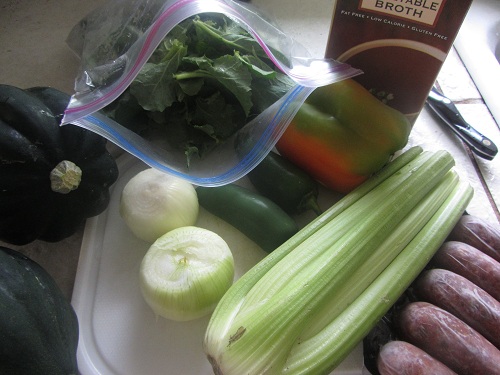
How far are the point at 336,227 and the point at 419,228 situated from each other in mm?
124

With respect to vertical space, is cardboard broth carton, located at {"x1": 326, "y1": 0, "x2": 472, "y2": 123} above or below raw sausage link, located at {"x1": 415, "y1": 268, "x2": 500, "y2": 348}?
above

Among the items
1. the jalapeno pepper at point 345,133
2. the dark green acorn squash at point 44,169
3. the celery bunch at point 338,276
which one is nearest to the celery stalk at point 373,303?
the celery bunch at point 338,276

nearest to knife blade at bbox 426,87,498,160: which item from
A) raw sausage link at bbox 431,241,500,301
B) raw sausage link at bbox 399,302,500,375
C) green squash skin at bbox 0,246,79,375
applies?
raw sausage link at bbox 431,241,500,301

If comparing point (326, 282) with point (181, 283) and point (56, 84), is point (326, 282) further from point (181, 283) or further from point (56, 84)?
point (56, 84)

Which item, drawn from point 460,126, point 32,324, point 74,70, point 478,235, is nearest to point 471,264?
point 478,235

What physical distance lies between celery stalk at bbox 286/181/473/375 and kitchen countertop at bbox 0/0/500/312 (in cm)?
15

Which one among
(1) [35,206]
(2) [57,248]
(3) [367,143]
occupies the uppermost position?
(3) [367,143]

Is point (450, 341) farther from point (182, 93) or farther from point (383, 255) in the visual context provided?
point (182, 93)

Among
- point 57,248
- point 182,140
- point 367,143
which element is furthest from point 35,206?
point 367,143

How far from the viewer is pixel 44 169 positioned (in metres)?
0.61

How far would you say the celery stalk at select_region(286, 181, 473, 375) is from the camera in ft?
1.72

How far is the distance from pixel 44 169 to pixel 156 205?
6.3 inches

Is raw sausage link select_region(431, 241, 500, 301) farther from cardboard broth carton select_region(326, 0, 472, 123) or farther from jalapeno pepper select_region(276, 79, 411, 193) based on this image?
cardboard broth carton select_region(326, 0, 472, 123)

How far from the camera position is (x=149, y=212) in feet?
2.15
